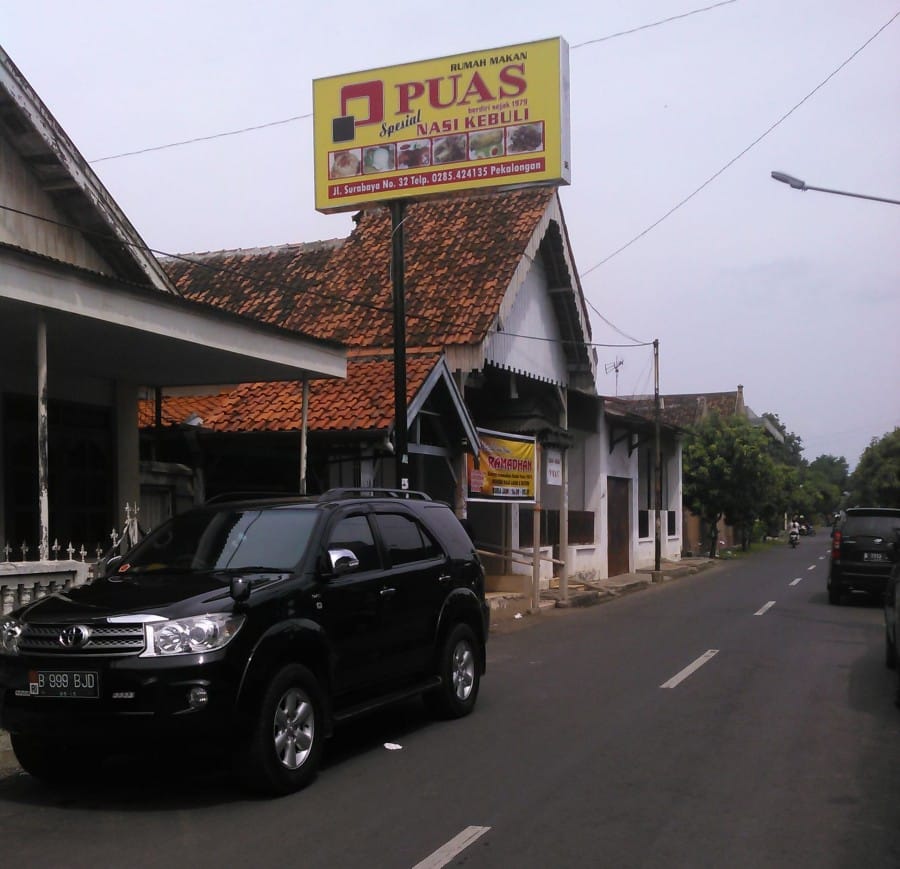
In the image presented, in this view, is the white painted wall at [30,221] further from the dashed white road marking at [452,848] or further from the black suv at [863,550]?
the black suv at [863,550]

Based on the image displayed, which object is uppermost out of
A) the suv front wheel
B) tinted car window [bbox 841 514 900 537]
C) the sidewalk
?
tinted car window [bbox 841 514 900 537]

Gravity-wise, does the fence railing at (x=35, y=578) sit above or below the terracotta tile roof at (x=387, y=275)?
below

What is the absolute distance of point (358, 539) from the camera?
816cm

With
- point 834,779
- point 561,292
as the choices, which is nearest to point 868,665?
point 834,779

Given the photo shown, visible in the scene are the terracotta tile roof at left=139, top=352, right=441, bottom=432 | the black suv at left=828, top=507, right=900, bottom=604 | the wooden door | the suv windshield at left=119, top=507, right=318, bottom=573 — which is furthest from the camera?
the wooden door

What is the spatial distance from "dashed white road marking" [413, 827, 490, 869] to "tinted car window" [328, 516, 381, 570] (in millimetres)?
2452

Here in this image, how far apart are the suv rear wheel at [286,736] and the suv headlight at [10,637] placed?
1.61 meters

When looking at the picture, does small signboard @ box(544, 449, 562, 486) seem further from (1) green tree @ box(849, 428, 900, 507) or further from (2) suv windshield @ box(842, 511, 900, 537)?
(1) green tree @ box(849, 428, 900, 507)

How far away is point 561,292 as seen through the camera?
23.1 metres

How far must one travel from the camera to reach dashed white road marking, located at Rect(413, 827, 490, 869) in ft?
17.9

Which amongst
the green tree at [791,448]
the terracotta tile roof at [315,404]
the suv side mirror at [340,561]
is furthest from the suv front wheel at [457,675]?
the green tree at [791,448]

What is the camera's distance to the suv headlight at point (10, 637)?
6805 mm

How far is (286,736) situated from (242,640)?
2.41ft

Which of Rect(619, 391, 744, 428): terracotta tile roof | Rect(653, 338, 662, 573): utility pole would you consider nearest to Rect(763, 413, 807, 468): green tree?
Rect(619, 391, 744, 428): terracotta tile roof
